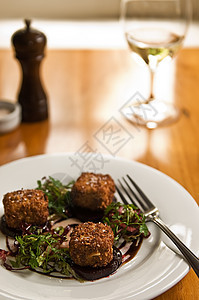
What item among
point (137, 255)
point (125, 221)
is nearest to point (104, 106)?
point (125, 221)

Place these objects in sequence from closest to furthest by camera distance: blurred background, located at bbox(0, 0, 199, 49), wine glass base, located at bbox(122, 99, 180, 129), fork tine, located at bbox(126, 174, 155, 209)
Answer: fork tine, located at bbox(126, 174, 155, 209), wine glass base, located at bbox(122, 99, 180, 129), blurred background, located at bbox(0, 0, 199, 49)

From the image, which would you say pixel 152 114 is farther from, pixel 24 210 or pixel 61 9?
pixel 61 9

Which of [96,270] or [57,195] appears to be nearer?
[96,270]

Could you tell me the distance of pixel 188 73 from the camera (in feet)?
8.05

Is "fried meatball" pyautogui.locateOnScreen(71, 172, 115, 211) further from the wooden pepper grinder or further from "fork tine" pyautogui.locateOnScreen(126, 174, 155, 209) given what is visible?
the wooden pepper grinder

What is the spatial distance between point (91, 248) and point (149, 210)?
0.29 meters

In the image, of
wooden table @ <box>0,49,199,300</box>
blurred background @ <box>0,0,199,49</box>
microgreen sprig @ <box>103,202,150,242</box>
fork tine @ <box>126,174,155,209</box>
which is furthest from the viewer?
blurred background @ <box>0,0,199,49</box>

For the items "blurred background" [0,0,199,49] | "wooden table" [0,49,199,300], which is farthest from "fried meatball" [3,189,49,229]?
"blurred background" [0,0,199,49]

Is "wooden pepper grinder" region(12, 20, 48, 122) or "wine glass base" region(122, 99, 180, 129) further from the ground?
"wooden pepper grinder" region(12, 20, 48, 122)

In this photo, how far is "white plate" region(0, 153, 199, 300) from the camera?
1071 mm

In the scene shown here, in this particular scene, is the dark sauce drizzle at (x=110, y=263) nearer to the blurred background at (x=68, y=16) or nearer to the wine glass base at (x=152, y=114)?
the wine glass base at (x=152, y=114)

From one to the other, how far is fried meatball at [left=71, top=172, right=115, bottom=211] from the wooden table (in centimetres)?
33

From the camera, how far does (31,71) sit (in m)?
1.96

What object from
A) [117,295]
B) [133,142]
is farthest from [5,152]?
[117,295]
